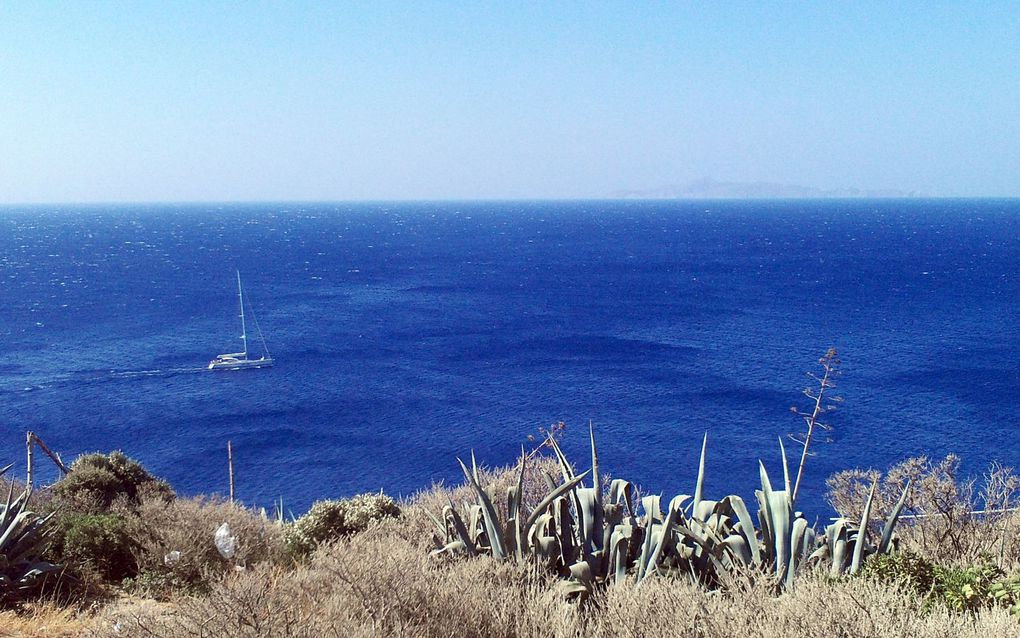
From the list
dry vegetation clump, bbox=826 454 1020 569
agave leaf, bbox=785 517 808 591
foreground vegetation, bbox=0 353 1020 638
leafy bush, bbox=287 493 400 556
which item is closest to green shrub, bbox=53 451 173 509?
leafy bush, bbox=287 493 400 556

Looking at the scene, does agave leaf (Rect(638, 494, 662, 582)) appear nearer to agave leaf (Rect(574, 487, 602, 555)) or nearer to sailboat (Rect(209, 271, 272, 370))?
agave leaf (Rect(574, 487, 602, 555))

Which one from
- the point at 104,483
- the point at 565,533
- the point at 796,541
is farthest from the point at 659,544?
the point at 104,483

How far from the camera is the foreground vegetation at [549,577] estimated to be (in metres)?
5.14

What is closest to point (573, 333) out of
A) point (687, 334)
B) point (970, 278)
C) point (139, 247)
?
point (687, 334)

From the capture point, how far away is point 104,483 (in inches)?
668

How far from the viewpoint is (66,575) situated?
30.2 feet

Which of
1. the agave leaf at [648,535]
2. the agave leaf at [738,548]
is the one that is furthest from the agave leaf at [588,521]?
the agave leaf at [738,548]

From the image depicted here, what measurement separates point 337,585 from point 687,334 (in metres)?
74.3

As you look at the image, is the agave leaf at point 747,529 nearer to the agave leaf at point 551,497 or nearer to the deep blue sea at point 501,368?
the agave leaf at point 551,497

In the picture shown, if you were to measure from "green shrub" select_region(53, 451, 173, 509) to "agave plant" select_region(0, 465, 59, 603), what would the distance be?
5102mm

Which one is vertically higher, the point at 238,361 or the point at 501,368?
the point at 238,361

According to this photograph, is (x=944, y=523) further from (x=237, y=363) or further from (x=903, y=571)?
(x=237, y=363)

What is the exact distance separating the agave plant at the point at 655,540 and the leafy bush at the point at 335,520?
18.3ft

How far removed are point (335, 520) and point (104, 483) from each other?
720 cm
